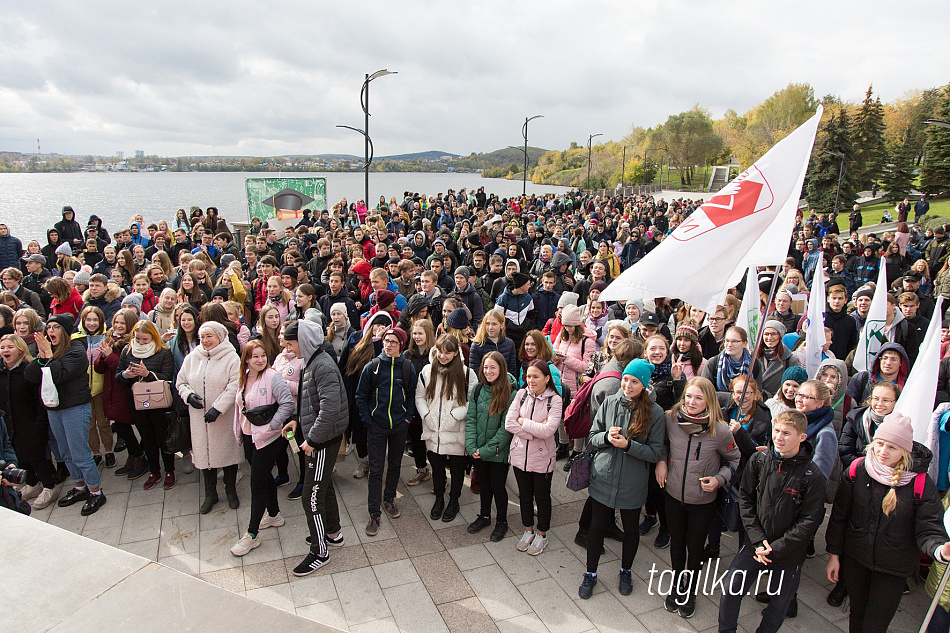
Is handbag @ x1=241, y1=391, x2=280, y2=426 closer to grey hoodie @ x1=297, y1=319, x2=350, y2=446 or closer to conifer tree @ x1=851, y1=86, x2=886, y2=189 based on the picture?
grey hoodie @ x1=297, y1=319, x2=350, y2=446

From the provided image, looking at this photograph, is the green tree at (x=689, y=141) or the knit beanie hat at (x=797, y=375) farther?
the green tree at (x=689, y=141)

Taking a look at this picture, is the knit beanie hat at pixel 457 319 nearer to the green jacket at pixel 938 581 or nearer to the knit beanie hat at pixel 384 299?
the knit beanie hat at pixel 384 299

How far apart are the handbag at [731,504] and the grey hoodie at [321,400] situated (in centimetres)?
316

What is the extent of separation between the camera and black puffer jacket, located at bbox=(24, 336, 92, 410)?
17.2 ft

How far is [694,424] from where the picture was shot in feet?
13.5

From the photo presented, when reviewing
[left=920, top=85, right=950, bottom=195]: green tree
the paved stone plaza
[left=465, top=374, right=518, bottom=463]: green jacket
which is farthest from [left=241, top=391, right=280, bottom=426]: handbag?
[left=920, top=85, right=950, bottom=195]: green tree

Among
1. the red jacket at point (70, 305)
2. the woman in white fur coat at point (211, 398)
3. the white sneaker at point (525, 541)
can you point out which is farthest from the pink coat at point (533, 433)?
the red jacket at point (70, 305)

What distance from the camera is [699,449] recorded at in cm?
415

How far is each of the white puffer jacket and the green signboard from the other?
47.3ft

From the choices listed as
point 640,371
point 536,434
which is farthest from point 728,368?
point 536,434

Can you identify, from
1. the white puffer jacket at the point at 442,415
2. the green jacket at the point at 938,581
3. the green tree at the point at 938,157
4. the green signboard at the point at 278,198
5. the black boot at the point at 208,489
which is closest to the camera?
the green jacket at the point at 938,581

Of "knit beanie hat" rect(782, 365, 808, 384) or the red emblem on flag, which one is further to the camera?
"knit beanie hat" rect(782, 365, 808, 384)

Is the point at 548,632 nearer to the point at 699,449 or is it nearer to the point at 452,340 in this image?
the point at 699,449

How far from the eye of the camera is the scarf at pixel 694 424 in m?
4.08
